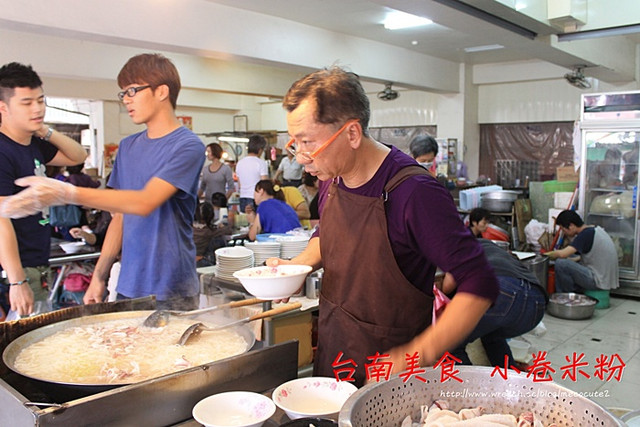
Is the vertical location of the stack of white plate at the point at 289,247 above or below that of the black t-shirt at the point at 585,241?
above

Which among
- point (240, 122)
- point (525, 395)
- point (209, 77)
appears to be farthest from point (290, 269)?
point (240, 122)

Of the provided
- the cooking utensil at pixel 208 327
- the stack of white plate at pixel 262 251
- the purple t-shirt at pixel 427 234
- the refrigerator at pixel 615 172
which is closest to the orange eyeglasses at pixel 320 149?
the purple t-shirt at pixel 427 234

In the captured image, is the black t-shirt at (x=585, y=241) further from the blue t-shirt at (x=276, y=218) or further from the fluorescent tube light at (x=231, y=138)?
the fluorescent tube light at (x=231, y=138)

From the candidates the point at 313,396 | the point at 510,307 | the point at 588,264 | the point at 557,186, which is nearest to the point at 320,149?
the point at 313,396

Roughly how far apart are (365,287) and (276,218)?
352 centimetres

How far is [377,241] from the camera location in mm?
1714

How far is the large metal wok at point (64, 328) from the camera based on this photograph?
144 centimetres

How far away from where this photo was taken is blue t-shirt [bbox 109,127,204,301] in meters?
2.26

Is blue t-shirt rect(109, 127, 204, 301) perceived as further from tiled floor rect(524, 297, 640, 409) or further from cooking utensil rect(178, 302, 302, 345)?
tiled floor rect(524, 297, 640, 409)

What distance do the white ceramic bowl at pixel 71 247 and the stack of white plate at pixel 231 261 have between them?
5.35 feet

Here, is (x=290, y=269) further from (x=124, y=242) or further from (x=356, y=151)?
(x=124, y=242)

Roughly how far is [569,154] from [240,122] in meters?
7.75

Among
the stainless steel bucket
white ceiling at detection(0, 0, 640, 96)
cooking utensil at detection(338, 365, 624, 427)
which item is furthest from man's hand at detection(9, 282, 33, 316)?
the stainless steel bucket

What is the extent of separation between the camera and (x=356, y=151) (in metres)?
1.74
